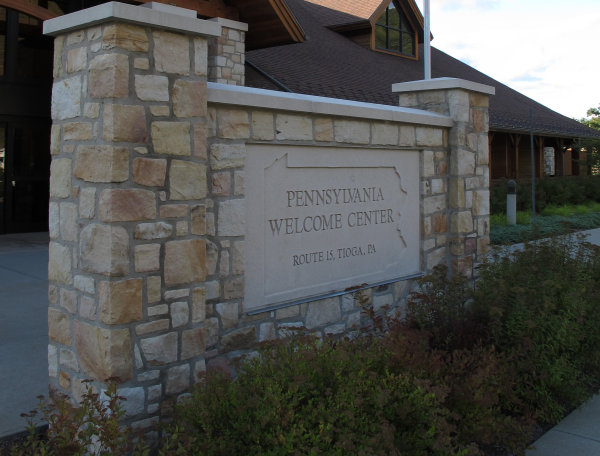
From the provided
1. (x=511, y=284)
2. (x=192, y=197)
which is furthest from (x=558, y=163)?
(x=192, y=197)

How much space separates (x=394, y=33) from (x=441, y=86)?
54.7 ft

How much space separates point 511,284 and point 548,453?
1558 mm

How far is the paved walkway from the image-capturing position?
4008 millimetres

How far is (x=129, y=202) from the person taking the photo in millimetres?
3498

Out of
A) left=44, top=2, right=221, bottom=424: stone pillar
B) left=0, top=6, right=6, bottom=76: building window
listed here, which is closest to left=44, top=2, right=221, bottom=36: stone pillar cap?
left=44, top=2, right=221, bottom=424: stone pillar

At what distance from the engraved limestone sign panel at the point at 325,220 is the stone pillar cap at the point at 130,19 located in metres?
1.00

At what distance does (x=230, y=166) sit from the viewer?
426 cm

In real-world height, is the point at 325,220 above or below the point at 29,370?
above

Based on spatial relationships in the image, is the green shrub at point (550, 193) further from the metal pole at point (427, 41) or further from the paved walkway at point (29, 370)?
the paved walkway at point (29, 370)

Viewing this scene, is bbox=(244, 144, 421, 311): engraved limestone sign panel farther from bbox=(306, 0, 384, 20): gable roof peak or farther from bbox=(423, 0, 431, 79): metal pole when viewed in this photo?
bbox=(306, 0, 384, 20): gable roof peak

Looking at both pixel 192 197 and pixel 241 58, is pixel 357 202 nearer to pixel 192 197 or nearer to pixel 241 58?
pixel 192 197

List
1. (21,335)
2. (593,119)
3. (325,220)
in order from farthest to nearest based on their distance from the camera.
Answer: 1. (593,119)
2. (21,335)
3. (325,220)

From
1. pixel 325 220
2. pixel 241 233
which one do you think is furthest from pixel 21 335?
A: pixel 325 220

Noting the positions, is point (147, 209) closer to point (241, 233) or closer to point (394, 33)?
point (241, 233)
